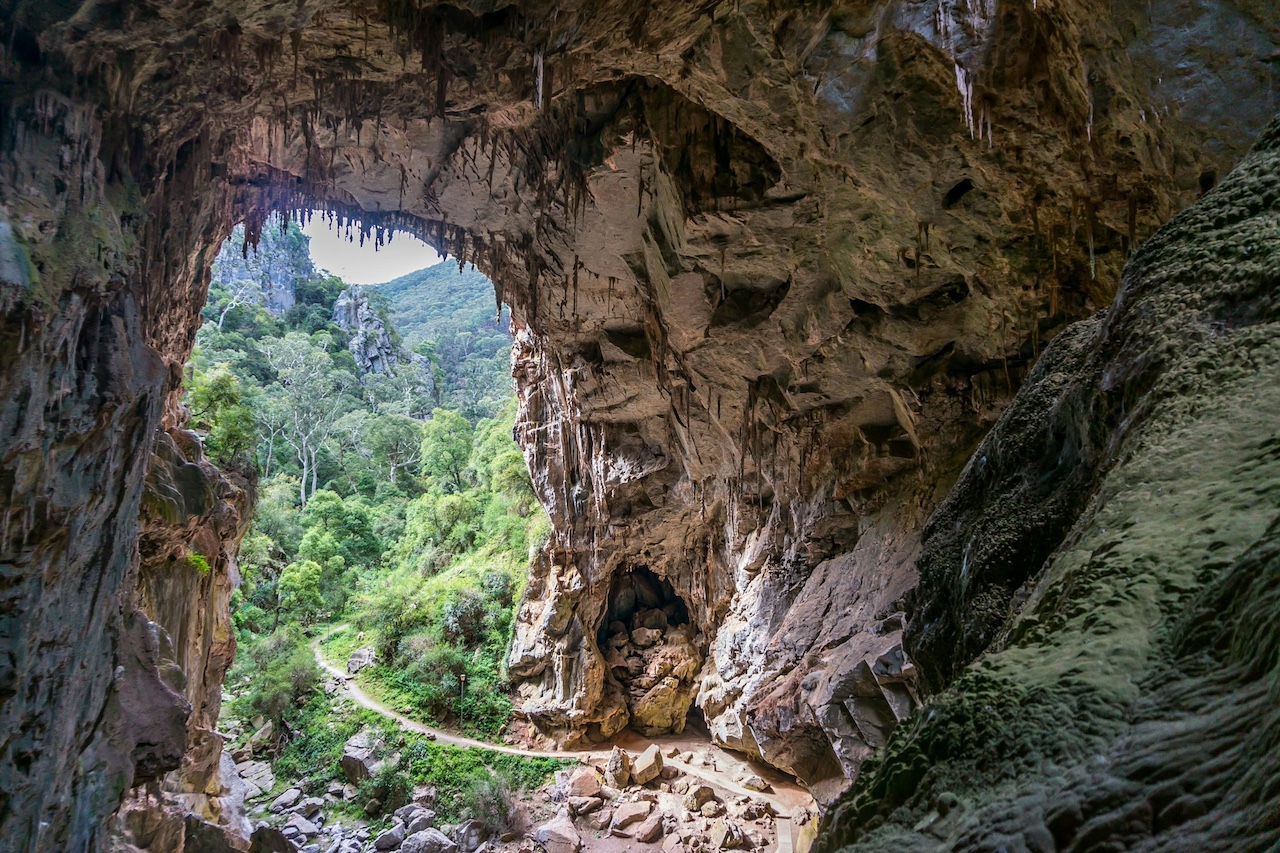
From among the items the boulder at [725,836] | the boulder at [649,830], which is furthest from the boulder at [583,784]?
the boulder at [725,836]

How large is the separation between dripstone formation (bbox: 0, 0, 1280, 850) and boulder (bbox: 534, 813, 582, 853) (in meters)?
3.39

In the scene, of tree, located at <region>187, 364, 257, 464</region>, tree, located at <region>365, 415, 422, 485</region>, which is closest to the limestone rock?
tree, located at <region>187, 364, 257, 464</region>

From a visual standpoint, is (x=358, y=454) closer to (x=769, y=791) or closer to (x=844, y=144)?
(x=769, y=791)

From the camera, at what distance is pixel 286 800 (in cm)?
1474

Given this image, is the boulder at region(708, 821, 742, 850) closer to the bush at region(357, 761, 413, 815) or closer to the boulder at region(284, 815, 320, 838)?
Result: the bush at region(357, 761, 413, 815)

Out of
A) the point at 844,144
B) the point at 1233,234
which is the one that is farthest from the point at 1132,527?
the point at 844,144

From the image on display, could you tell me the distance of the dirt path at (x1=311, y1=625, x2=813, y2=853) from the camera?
13403 millimetres

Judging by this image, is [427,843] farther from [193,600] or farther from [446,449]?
[446,449]

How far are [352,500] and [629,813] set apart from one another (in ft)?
67.7

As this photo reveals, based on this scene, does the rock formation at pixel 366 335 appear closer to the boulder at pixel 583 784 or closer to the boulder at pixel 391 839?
the boulder at pixel 583 784

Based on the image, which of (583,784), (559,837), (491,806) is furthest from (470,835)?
(583,784)

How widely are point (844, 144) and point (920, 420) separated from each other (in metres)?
4.39

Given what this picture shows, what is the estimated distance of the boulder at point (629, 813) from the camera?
13539mm

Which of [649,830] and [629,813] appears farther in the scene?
[629,813]
